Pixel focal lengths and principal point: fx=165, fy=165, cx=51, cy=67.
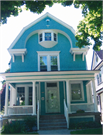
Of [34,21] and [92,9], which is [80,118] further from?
[34,21]

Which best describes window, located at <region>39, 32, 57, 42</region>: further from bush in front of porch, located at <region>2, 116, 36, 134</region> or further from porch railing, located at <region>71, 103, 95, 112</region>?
bush in front of porch, located at <region>2, 116, 36, 134</region>

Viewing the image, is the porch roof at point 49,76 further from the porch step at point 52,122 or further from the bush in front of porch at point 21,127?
the bush in front of porch at point 21,127

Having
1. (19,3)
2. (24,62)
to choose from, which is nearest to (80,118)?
(24,62)

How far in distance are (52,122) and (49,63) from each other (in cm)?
567

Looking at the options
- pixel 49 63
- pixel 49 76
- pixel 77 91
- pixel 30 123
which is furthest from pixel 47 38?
pixel 30 123

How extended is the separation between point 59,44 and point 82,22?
623 cm

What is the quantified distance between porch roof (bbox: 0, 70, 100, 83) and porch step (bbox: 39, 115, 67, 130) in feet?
10.0

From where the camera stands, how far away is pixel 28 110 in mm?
12984

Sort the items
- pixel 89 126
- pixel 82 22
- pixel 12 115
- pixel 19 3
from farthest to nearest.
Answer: pixel 12 115
pixel 89 126
pixel 82 22
pixel 19 3

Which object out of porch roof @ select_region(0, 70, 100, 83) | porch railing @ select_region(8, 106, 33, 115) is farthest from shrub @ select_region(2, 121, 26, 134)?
porch roof @ select_region(0, 70, 100, 83)

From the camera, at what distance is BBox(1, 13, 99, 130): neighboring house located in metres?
15.0

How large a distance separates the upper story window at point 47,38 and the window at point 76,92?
4505 millimetres

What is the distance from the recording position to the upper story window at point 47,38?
16078mm

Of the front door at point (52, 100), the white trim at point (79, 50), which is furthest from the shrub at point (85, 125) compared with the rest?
the white trim at point (79, 50)
